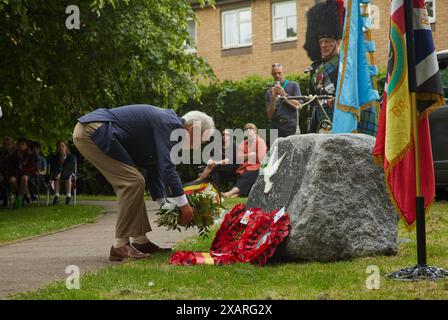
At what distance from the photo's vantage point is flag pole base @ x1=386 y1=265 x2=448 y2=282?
219 inches

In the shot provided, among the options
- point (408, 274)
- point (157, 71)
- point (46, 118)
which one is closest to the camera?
point (408, 274)

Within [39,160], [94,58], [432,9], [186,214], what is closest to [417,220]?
[186,214]

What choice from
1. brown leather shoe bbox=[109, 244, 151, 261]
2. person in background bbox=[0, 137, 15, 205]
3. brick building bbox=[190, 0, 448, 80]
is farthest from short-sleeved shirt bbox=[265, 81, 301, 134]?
brick building bbox=[190, 0, 448, 80]

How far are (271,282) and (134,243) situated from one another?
232cm

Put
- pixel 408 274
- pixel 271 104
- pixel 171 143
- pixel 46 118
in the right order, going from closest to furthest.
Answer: pixel 408 274, pixel 171 143, pixel 271 104, pixel 46 118

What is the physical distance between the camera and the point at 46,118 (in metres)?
16.7

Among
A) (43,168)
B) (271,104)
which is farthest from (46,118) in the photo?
(271,104)

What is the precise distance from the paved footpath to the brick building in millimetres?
16909

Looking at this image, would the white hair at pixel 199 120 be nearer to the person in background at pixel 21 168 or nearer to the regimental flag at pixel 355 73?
the regimental flag at pixel 355 73

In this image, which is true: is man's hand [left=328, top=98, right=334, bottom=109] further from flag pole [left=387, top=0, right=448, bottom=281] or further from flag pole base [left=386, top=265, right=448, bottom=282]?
flag pole base [left=386, top=265, right=448, bottom=282]

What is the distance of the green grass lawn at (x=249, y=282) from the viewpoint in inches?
202

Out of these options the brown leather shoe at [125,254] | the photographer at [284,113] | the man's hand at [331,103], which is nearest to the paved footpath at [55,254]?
the brown leather shoe at [125,254]

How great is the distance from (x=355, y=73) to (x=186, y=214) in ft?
7.81

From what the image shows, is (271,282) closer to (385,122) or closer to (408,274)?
(408,274)
